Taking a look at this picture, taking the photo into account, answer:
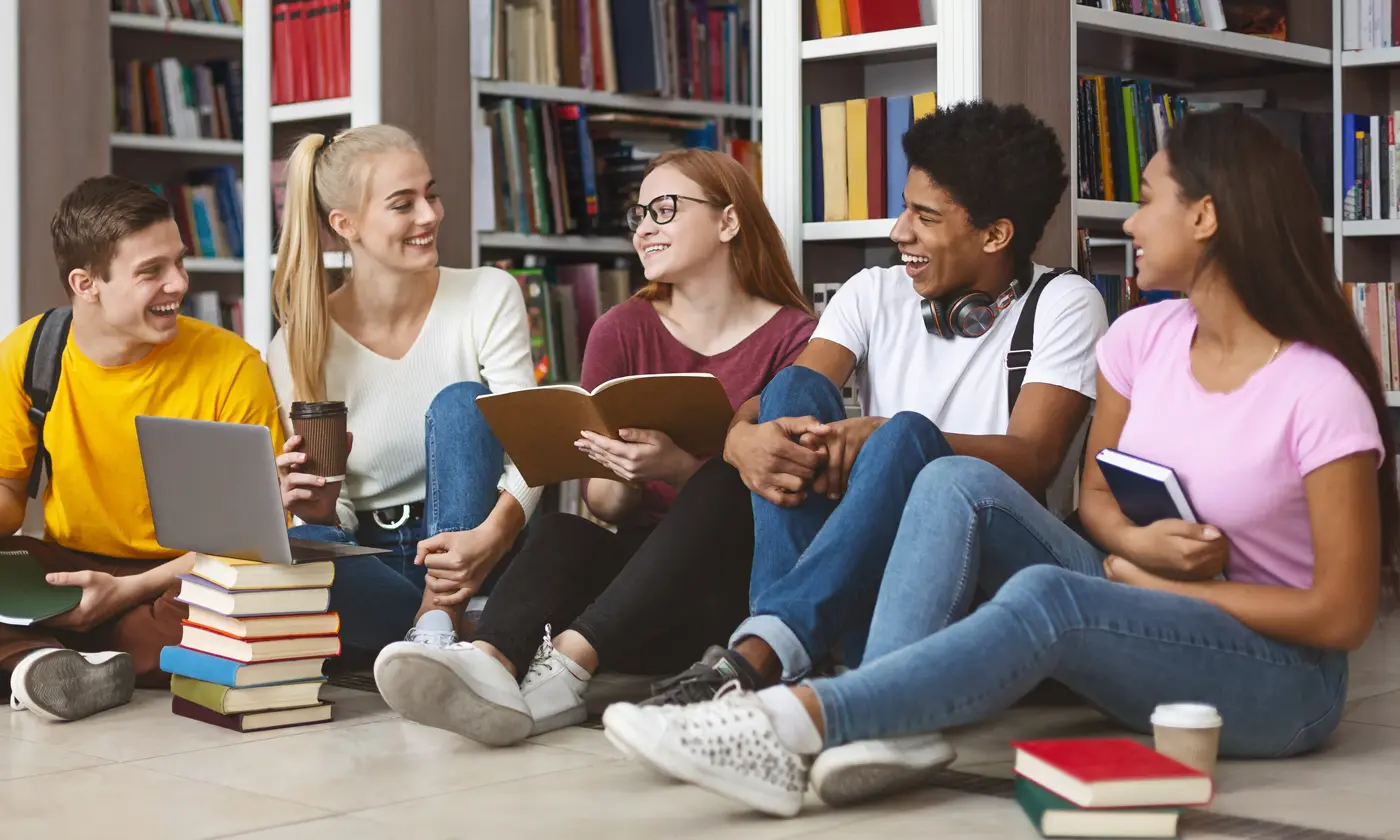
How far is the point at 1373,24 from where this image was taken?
12.2 ft

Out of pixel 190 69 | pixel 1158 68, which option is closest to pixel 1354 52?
pixel 1158 68

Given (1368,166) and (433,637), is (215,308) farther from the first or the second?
(1368,166)

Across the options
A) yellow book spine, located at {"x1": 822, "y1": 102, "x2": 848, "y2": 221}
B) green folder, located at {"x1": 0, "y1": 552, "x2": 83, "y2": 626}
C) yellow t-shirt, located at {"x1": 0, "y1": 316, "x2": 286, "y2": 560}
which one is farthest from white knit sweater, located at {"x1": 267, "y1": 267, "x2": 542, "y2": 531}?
yellow book spine, located at {"x1": 822, "y1": 102, "x2": 848, "y2": 221}

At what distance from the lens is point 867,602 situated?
6.98 feet

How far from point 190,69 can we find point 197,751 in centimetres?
370

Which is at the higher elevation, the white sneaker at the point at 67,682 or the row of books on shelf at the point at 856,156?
the row of books on shelf at the point at 856,156

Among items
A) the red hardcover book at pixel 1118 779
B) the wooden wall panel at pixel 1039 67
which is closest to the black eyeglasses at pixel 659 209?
the wooden wall panel at pixel 1039 67

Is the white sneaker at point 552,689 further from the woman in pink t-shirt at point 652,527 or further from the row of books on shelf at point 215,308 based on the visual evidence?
the row of books on shelf at point 215,308

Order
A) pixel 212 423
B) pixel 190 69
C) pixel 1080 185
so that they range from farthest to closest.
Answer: pixel 190 69 → pixel 1080 185 → pixel 212 423

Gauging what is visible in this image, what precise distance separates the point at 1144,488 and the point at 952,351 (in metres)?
0.58

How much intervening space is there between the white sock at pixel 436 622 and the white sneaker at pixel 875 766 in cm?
93

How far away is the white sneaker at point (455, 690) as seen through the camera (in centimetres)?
209

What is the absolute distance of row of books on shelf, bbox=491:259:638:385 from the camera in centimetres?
422

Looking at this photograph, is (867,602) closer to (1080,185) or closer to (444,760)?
(444,760)
